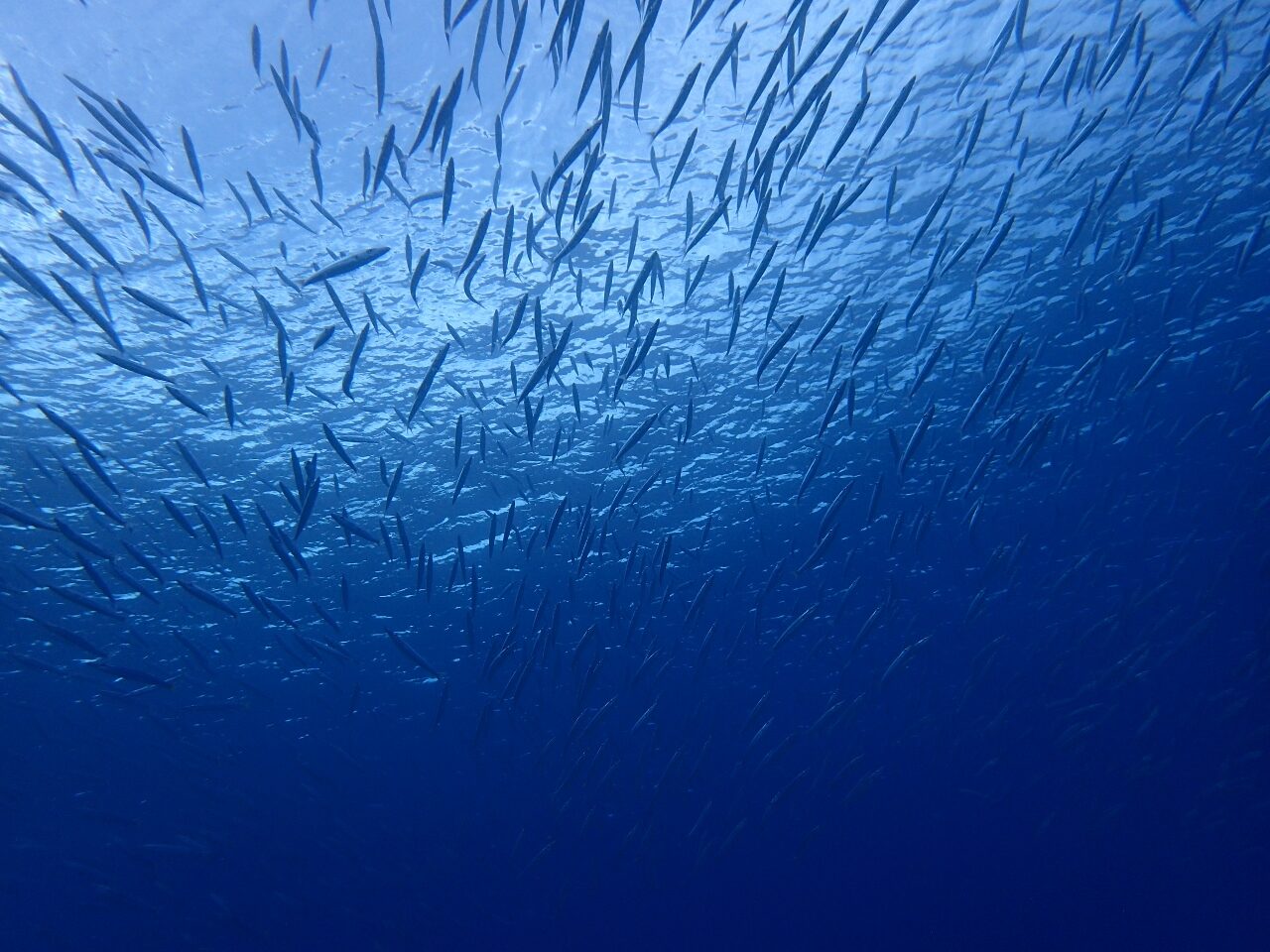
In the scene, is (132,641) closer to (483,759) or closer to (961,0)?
(483,759)

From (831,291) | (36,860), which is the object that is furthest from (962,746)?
(36,860)

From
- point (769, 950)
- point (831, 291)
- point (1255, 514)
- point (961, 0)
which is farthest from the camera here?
point (769, 950)

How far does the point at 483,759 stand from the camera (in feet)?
72.8

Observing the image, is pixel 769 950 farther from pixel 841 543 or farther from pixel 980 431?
pixel 980 431

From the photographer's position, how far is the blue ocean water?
8211mm

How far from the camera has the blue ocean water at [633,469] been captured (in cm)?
821

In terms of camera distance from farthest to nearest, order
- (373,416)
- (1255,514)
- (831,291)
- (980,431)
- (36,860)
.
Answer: (36,860) → (1255,514) → (980,431) → (373,416) → (831,291)

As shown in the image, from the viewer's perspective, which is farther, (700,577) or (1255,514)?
(700,577)

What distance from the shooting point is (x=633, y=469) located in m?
15.2

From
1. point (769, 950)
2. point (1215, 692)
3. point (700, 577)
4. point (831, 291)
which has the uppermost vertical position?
point (831, 291)

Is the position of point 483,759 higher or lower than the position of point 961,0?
lower

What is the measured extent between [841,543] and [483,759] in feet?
42.0

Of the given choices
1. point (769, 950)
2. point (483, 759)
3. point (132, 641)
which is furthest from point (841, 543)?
point (769, 950)

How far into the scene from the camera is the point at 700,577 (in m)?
18.0
